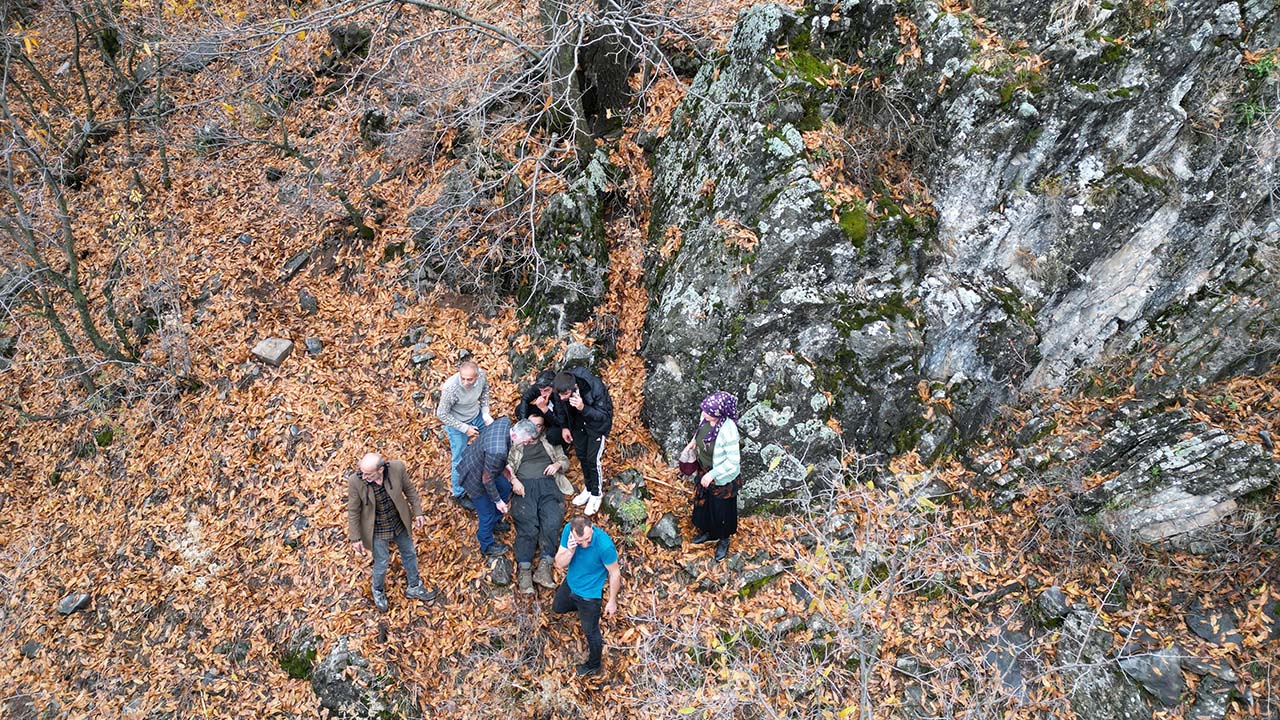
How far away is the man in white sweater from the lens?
21.5 feet

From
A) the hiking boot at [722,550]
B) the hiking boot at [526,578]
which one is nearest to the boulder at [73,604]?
the hiking boot at [526,578]

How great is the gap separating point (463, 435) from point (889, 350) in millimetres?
4726

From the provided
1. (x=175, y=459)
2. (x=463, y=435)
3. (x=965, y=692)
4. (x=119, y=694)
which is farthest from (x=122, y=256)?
(x=965, y=692)

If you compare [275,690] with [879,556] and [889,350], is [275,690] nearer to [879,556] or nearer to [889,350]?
[879,556]

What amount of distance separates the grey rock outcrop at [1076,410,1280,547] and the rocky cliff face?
0.64 metres

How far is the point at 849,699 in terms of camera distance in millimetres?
5469

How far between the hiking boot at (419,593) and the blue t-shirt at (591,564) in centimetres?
209

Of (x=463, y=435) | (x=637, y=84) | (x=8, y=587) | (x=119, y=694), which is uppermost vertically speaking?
(x=637, y=84)

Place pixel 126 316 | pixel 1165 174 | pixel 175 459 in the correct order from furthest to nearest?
1. pixel 126 316
2. pixel 175 459
3. pixel 1165 174

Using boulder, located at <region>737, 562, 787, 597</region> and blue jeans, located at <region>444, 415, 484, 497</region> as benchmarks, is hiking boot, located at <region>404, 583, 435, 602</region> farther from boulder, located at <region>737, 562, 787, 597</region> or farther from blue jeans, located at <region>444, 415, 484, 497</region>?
boulder, located at <region>737, 562, 787, 597</region>

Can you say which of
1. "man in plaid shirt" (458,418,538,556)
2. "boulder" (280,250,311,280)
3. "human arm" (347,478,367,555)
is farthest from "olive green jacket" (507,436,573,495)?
"boulder" (280,250,311,280)

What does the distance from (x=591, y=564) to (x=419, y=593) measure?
2488mm

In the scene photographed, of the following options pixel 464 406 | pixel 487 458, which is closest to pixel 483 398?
pixel 464 406

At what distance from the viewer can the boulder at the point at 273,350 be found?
8.93 m
